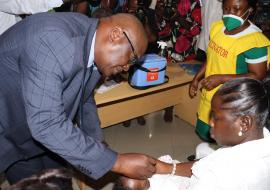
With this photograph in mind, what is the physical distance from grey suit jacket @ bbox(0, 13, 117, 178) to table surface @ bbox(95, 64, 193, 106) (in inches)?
48.8

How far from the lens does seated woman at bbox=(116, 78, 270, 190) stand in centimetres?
126

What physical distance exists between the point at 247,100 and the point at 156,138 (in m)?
2.48

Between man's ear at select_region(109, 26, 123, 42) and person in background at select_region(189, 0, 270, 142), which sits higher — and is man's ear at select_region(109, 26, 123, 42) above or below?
above

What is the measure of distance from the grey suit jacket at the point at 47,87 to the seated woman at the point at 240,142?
19.0 inches

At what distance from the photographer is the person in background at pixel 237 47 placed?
2.27 meters

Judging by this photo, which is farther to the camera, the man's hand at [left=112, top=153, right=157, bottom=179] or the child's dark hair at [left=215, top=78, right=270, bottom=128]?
the man's hand at [left=112, top=153, right=157, bottom=179]

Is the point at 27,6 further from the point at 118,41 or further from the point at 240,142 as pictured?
the point at 240,142

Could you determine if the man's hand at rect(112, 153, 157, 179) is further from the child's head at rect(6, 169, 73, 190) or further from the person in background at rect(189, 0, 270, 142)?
the person in background at rect(189, 0, 270, 142)

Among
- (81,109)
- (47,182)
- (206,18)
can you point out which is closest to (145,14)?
(206,18)

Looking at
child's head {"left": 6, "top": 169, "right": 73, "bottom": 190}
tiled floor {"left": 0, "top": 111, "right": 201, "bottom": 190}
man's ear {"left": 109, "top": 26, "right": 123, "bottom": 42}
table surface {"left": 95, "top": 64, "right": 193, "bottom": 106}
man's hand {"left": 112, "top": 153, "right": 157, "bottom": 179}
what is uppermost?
man's ear {"left": 109, "top": 26, "right": 123, "bottom": 42}

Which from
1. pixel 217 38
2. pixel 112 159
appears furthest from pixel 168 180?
pixel 217 38

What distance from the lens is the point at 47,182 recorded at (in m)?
1.21

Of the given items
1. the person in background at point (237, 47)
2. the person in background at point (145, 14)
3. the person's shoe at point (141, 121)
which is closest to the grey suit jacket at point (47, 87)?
the person in background at point (237, 47)

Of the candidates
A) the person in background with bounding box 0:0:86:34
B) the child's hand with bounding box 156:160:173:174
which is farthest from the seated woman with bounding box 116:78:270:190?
the person in background with bounding box 0:0:86:34
